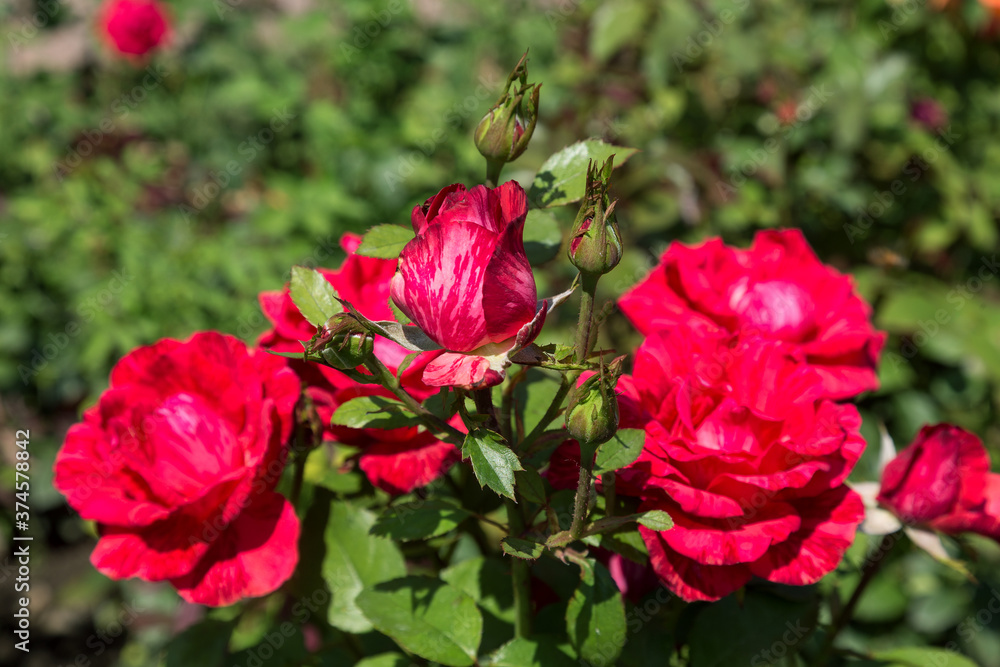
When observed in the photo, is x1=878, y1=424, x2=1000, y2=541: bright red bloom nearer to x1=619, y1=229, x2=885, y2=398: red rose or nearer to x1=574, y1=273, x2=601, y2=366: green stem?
x1=619, y1=229, x2=885, y2=398: red rose

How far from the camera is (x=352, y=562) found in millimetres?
845

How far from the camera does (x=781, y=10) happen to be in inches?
97.5

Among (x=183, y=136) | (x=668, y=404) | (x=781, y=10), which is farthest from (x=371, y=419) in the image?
(x=183, y=136)

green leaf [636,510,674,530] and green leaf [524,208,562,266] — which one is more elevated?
green leaf [524,208,562,266]

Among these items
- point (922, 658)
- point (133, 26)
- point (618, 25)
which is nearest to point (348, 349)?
point (922, 658)

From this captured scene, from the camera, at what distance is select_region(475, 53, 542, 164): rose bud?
2.08ft

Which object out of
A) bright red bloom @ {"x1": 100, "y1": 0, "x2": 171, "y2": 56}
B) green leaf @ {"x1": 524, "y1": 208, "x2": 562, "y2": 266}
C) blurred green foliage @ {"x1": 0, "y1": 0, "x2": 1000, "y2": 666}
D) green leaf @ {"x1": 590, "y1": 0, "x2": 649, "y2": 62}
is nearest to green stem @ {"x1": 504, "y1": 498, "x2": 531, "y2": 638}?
green leaf @ {"x1": 524, "y1": 208, "x2": 562, "y2": 266}

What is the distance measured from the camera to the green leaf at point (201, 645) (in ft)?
2.86

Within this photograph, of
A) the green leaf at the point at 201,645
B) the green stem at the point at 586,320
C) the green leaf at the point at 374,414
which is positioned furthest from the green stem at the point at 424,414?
the green leaf at the point at 201,645

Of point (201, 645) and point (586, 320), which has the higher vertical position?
point (586, 320)

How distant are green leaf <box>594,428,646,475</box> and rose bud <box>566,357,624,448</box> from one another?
78 millimetres

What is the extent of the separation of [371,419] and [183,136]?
298 centimetres

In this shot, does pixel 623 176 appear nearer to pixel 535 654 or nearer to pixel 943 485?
pixel 943 485

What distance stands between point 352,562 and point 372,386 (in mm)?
247
